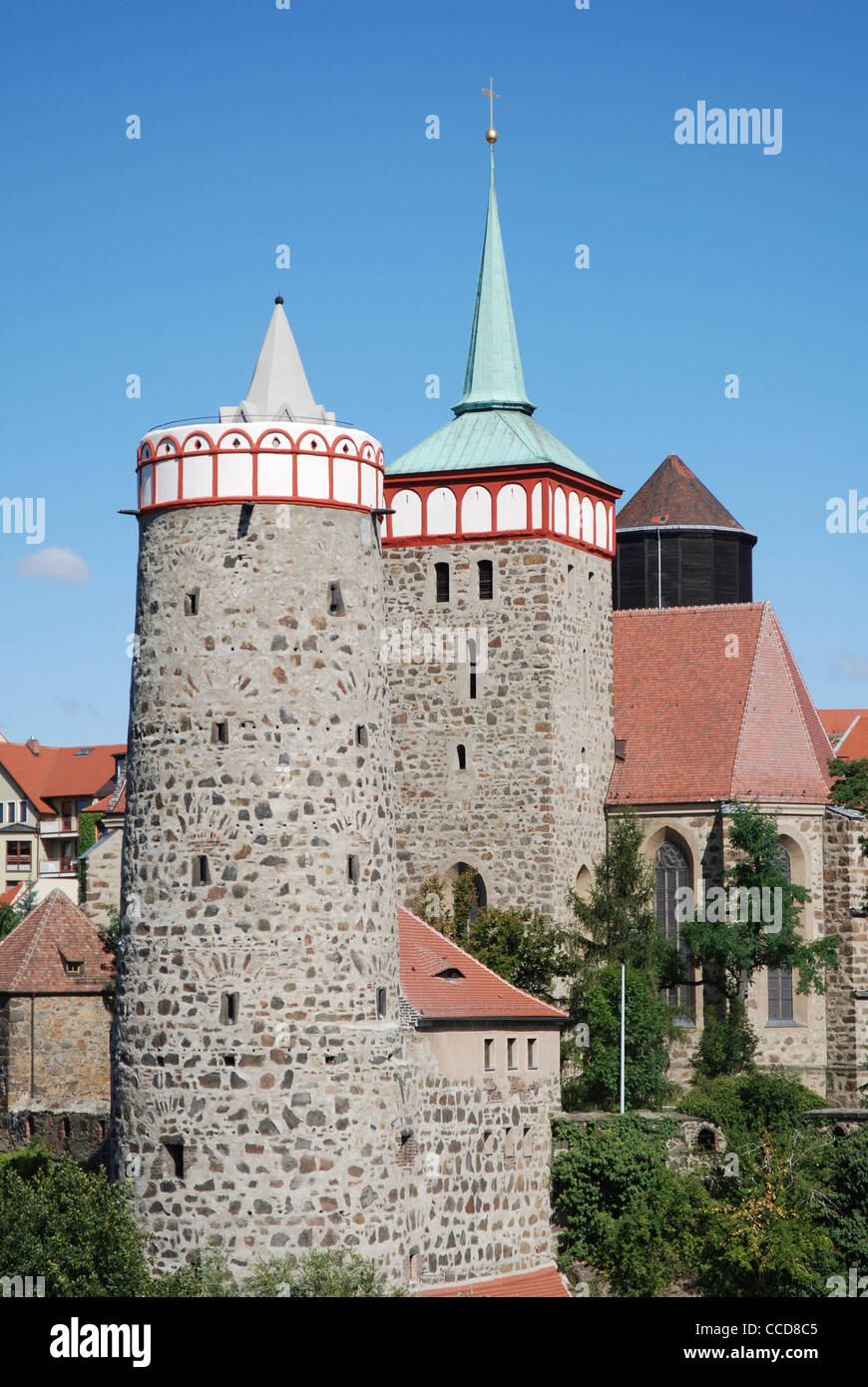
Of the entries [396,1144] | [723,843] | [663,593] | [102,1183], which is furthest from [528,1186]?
[663,593]

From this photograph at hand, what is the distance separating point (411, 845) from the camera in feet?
170

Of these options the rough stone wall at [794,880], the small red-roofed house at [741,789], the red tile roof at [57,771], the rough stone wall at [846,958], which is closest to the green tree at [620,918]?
the rough stone wall at [794,880]

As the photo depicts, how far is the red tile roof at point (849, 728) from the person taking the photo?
8138 cm

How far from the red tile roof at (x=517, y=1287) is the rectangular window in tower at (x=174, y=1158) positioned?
4.74 metres

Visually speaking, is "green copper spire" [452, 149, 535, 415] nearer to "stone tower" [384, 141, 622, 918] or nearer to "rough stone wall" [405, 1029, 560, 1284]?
"stone tower" [384, 141, 622, 918]

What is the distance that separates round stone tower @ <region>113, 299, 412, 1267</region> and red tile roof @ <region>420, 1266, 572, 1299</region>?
2.53 metres

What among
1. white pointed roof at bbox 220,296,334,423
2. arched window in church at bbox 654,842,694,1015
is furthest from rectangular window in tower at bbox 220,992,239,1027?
arched window in church at bbox 654,842,694,1015

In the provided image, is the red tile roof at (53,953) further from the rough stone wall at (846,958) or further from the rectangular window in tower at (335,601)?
the rough stone wall at (846,958)

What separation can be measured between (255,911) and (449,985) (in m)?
6.58

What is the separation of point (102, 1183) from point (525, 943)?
1337cm

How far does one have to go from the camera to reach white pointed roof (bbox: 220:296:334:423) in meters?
37.6

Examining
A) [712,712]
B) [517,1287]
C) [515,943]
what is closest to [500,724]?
[515,943]

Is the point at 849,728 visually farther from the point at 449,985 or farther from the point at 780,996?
the point at 449,985
